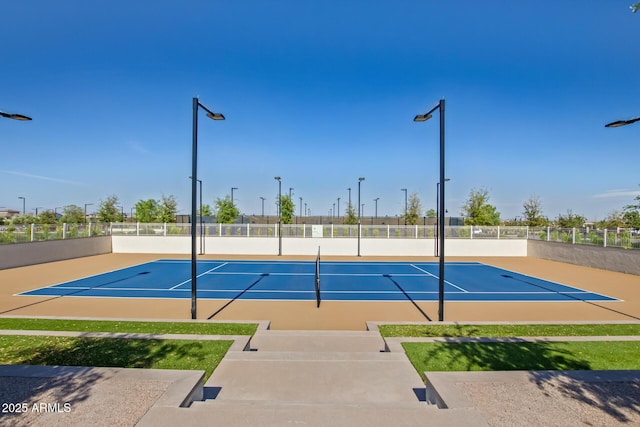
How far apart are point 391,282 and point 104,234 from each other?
24763 mm

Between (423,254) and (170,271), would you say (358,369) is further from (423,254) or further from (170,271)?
(423,254)

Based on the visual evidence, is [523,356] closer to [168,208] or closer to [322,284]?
[322,284]

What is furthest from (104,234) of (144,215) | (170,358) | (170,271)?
(170,358)

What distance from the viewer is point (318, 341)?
23.0 ft

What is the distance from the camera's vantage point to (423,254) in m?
27.8

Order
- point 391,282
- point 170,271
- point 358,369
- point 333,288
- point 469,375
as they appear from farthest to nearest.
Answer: point 170,271
point 391,282
point 333,288
point 358,369
point 469,375

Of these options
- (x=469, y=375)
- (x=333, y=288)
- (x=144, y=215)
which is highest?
(x=144, y=215)

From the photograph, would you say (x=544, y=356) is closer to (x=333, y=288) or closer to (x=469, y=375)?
(x=469, y=375)

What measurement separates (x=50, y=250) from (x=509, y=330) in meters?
26.9

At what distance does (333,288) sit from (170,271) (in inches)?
418

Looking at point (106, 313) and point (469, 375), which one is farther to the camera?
point (106, 313)

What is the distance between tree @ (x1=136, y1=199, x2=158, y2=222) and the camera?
146 ft

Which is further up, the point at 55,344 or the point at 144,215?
the point at 144,215

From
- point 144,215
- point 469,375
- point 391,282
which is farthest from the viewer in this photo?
point 144,215
